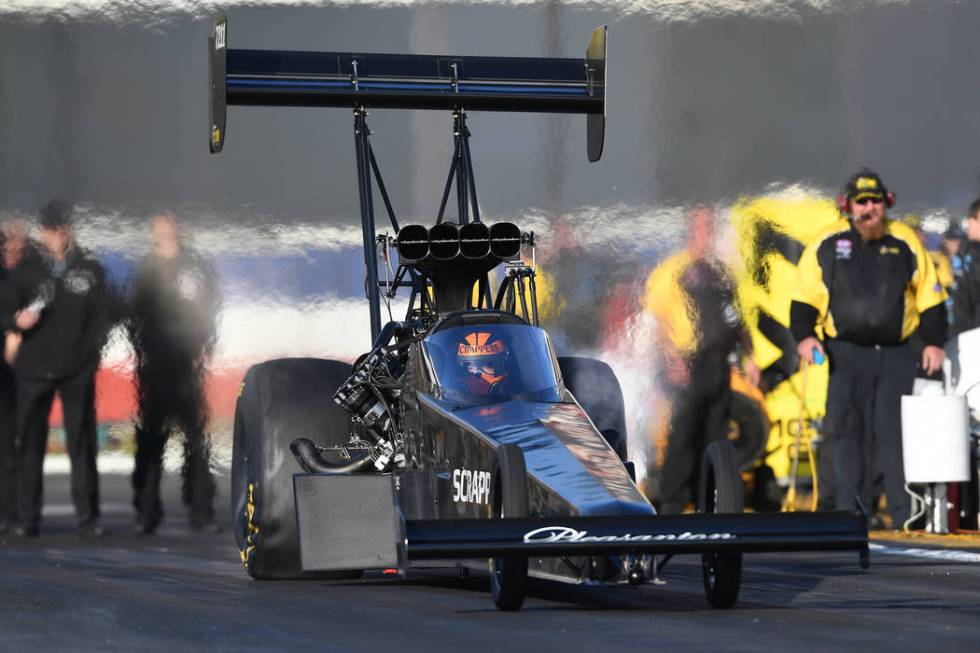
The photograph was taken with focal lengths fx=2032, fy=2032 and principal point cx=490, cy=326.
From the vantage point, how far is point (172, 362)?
15.5 m

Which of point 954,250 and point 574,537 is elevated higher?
point 954,250

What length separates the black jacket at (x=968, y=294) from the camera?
15734mm

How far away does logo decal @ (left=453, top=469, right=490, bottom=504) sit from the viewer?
900 cm

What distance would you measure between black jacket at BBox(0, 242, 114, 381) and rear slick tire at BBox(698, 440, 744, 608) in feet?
25.1

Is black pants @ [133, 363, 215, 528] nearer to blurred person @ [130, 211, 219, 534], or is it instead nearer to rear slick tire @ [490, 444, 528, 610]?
blurred person @ [130, 211, 219, 534]

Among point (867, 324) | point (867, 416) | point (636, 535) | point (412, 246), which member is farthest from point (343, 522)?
point (867, 324)

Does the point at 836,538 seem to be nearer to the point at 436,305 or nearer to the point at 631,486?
the point at 631,486

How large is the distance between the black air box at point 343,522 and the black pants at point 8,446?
20.8 feet

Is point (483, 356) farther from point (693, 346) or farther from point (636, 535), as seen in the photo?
point (693, 346)

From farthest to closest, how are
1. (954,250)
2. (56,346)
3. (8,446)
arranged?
(954,250), (8,446), (56,346)

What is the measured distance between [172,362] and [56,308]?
0.96m

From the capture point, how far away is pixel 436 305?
1106cm

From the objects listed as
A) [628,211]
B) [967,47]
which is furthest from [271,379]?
[967,47]

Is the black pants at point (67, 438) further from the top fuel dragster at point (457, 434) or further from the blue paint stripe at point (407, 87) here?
the blue paint stripe at point (407, 87)
